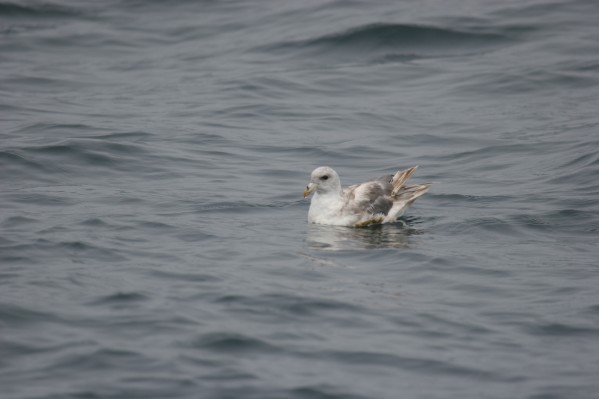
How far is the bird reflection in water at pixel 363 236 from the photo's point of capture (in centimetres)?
1270

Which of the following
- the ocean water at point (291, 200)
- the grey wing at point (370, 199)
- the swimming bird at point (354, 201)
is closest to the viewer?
the ocean water at point (291, 200)

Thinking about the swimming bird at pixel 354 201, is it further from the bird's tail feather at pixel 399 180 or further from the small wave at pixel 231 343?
the small wave at pixel 231 343

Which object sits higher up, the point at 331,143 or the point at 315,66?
the point at 315,66

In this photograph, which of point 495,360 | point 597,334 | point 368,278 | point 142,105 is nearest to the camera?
point 495,360

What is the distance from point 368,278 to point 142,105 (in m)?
10.9

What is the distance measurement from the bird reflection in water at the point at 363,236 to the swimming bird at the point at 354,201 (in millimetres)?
121

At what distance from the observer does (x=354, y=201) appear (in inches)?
550

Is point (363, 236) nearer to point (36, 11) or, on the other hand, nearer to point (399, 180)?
point (399, 180)

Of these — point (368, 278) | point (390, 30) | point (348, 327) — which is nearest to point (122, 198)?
point (368, 278)

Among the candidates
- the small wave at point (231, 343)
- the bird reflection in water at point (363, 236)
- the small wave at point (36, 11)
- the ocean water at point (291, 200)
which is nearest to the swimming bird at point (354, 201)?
the bird reflection in water at point (363, 236)

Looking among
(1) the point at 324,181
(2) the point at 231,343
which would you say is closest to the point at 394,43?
(1) the point at 324,181

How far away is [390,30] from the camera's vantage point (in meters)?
24.4

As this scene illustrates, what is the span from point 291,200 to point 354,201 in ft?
4.87

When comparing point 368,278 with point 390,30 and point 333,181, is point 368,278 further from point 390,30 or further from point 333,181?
point 390,30
